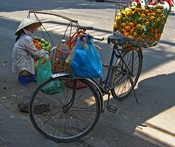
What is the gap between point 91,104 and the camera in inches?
173

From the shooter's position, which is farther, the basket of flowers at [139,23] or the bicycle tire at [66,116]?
the basket of flowers at [139,23]

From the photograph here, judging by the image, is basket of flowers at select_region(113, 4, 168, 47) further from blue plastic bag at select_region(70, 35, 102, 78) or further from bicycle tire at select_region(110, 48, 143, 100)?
blue plastic bag at select_region(70, 35, 102, 78)

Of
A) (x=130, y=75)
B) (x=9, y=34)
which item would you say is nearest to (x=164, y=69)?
(x=130, y=75)

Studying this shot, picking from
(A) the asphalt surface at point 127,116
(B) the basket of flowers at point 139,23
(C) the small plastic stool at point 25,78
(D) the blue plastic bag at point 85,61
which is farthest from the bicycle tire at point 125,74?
(C) the small plastic stool at point 25,78

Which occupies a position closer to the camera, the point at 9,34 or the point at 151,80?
the point at 151,80

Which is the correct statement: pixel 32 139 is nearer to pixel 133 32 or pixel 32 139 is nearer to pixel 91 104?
pixel 91 104

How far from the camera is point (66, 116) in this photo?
3883mm

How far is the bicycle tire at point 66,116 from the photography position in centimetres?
344

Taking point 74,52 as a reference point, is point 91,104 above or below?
below

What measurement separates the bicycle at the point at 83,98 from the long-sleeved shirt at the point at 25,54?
28.8 inches

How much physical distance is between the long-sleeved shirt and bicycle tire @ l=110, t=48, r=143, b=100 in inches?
55.0

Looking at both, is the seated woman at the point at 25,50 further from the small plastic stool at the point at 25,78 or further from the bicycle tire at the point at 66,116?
the bicycle tire at the point at 66,116

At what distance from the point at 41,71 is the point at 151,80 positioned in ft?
6.71

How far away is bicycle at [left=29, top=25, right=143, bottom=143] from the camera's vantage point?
3.45 metres
